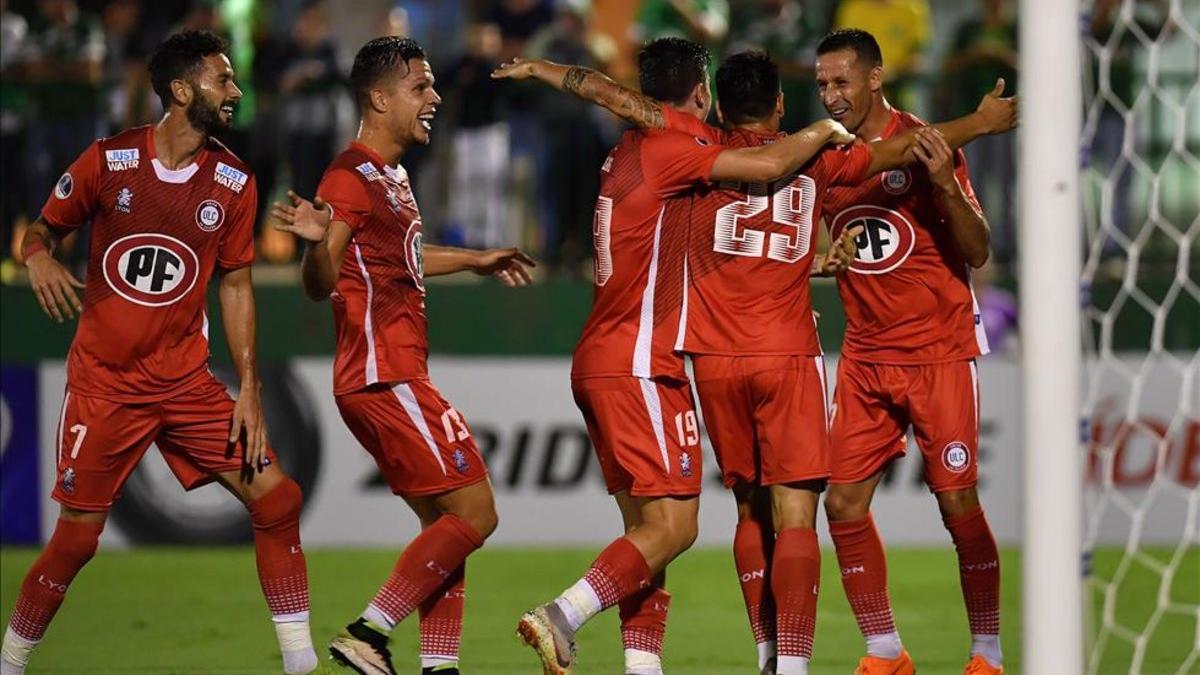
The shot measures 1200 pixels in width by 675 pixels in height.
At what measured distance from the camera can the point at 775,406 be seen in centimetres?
623

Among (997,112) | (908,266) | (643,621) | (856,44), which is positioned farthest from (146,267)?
(997,112)

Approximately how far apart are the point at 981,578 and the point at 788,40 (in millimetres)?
6129

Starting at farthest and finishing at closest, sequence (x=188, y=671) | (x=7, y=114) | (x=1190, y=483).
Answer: (x=7, y=114) → (x=1190, y=483) → (x=188, y=671)

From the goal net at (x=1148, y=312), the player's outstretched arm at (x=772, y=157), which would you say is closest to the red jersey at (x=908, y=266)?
the player's outstretched arm at (x=772, y=157)

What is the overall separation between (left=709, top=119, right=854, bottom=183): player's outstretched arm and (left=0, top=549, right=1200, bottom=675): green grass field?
2.11m

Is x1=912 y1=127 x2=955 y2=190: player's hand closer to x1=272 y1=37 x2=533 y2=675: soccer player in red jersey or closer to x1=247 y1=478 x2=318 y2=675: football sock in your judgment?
x1=272 y1=37 x2=533 y2=675: soccer player in red jersey

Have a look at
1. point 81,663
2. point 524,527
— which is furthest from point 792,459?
point 524,527

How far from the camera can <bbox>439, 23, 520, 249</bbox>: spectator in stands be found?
12.1m

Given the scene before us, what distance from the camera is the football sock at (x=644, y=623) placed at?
6391 mm

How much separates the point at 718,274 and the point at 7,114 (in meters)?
7.14

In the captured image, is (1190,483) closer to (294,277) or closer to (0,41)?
(294,277)

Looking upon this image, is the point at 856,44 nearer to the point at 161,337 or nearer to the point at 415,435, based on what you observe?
the point at 415,435

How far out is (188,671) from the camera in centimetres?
719

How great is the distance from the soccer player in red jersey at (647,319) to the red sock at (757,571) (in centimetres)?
29
